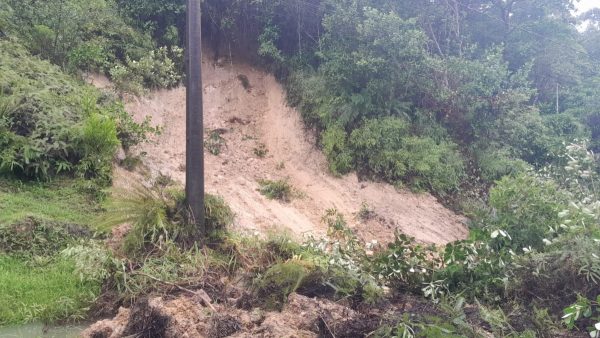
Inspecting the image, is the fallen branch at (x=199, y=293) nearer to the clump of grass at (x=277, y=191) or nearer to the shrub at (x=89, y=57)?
the clump of grass at (x=277, y=191)

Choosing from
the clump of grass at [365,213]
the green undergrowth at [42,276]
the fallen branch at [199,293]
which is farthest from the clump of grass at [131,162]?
the clump of grass at [365,213]

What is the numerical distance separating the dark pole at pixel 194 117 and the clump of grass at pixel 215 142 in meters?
5.80

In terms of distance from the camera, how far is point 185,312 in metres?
5.31

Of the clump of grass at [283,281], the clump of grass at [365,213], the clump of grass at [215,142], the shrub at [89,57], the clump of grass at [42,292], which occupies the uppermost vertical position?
the shrub at [89,57]

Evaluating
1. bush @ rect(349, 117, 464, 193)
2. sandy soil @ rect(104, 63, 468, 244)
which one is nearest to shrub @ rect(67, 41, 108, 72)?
sandy soil @ rect(104, 63, 468, 244)

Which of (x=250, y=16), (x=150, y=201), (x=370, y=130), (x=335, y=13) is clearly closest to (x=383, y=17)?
(x=335, y=13)

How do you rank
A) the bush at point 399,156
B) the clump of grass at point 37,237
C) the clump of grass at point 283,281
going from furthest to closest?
1. the bush at point 399,156
2. the clump of grass at point 37,237
3. the clump of grass at point 283,281

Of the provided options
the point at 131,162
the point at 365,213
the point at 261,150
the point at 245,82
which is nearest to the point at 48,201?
the point at 131,162

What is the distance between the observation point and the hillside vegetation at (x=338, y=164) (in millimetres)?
5805

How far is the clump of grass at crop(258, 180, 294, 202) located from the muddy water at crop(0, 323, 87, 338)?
666 cm

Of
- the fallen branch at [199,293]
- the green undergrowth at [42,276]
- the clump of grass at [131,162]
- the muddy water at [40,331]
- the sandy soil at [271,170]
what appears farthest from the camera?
the sandy soil at [271,170]

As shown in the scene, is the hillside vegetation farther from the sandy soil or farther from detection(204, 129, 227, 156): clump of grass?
detection(204, 129, 227, 156): clump of grass

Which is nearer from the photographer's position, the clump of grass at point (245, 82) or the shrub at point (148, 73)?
the shrub at point (148, 73)

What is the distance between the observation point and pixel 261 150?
1409 cm
